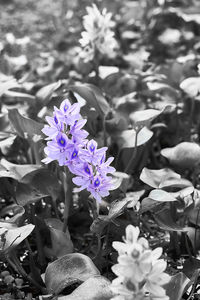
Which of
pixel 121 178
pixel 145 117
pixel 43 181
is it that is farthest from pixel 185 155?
pixel 43 181

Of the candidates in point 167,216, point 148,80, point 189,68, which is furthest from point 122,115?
point 167,216

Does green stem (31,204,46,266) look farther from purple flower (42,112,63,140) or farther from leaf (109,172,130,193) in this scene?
purple flower (42,112,63,140)

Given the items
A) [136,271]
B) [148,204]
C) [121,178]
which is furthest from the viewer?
[121,178]

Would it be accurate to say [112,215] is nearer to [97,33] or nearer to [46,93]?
[46,93]

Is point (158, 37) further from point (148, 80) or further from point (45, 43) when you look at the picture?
point (148, 80)

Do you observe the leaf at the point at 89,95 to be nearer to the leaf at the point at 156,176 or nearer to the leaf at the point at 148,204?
the leaf at the point at 156,176
